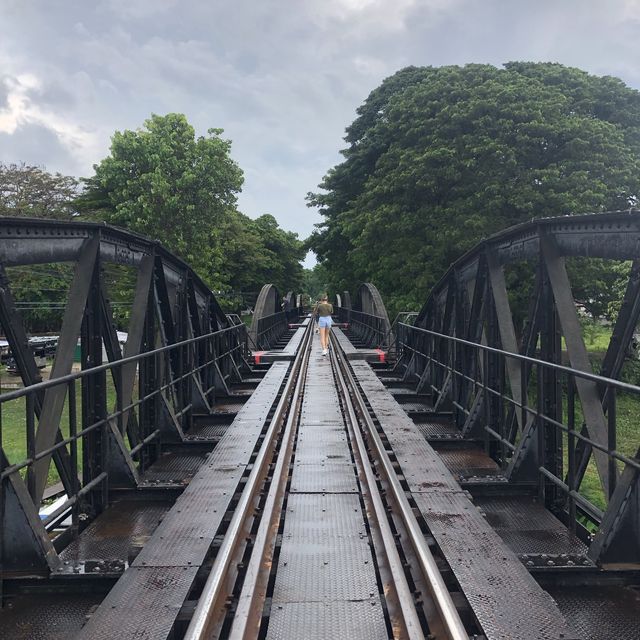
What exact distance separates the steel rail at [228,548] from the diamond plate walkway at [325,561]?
0.31 metres

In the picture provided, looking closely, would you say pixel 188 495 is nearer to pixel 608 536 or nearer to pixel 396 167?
pixel 608 536

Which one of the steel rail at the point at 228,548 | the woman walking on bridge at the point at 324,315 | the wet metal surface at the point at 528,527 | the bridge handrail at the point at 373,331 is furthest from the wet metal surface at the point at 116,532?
the bridge handrail at the point at 373,331

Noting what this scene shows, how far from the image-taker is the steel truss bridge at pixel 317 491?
318cm

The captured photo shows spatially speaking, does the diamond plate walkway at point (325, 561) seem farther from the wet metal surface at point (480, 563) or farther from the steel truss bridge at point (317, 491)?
the wet metal surface at point (480, 563)

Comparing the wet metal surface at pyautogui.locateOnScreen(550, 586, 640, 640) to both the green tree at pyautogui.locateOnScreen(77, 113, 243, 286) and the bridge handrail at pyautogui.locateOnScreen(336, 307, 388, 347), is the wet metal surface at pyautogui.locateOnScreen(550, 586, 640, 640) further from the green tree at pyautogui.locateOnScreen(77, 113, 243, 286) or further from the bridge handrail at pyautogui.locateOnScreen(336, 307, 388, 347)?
the green tree at pyautogui.locateOnScreen(77, 113, 243, 286)

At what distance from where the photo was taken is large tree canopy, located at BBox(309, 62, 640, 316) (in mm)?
18797

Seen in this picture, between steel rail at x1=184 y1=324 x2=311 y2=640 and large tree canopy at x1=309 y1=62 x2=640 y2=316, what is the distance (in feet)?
47.1

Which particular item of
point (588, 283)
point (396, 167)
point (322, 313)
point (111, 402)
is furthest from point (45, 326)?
point (588, 283)

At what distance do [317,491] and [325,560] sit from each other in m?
1.31

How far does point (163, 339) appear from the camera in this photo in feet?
23.5

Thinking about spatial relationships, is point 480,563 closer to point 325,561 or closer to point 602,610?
point 602,610

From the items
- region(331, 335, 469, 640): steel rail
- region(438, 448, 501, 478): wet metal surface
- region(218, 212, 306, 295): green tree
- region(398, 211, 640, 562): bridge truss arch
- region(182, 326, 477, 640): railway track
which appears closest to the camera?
region(331, 335, 469, 640): steel rail

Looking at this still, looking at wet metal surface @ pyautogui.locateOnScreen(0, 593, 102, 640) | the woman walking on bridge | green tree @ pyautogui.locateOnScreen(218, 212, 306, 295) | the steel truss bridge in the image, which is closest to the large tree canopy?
the woman walking on bridge

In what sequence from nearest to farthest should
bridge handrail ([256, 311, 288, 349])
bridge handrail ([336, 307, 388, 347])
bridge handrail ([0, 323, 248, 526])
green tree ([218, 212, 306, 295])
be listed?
bridge handrail ([0, 323, 248, 526])
bridge handrail ([336, 307, 388, 347])
bridge handrail ([256, 311, 288, 349])
green tree ([218, 212, 306, 295])
